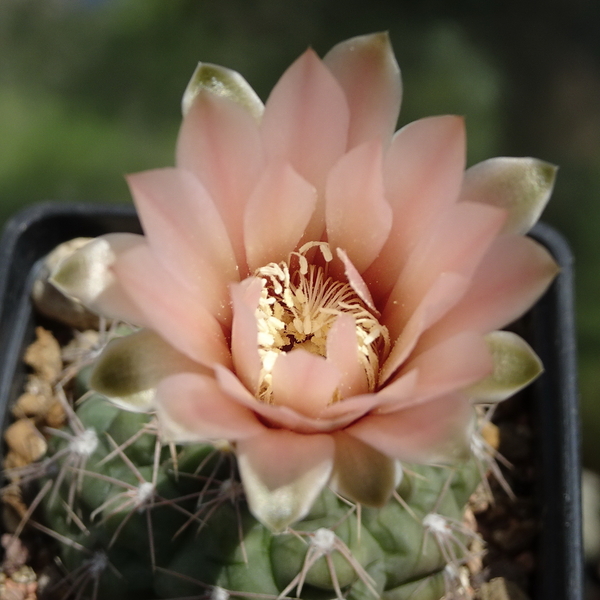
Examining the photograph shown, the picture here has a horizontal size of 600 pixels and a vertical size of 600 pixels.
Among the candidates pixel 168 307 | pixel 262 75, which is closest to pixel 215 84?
pixel 168 307

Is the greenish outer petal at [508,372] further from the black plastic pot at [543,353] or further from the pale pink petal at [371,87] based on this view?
the black plastic pot at [543,353]

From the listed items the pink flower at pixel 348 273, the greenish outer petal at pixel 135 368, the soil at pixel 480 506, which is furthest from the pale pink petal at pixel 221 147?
the soil at pixel 480 506

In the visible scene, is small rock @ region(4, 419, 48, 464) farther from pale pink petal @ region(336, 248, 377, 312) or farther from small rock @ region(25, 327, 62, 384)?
pale pink petal @ region(336, 248, 377, 312)

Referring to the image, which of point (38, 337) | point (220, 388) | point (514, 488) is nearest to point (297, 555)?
point (220, 388)

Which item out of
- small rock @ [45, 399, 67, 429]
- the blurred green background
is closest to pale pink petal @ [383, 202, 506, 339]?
small rock @ [45, 399, 67, 429]

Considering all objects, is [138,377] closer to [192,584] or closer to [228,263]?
[228,263]

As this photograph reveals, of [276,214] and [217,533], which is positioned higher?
[276,214]

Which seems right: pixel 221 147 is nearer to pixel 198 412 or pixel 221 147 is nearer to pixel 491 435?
pixel 198 412
